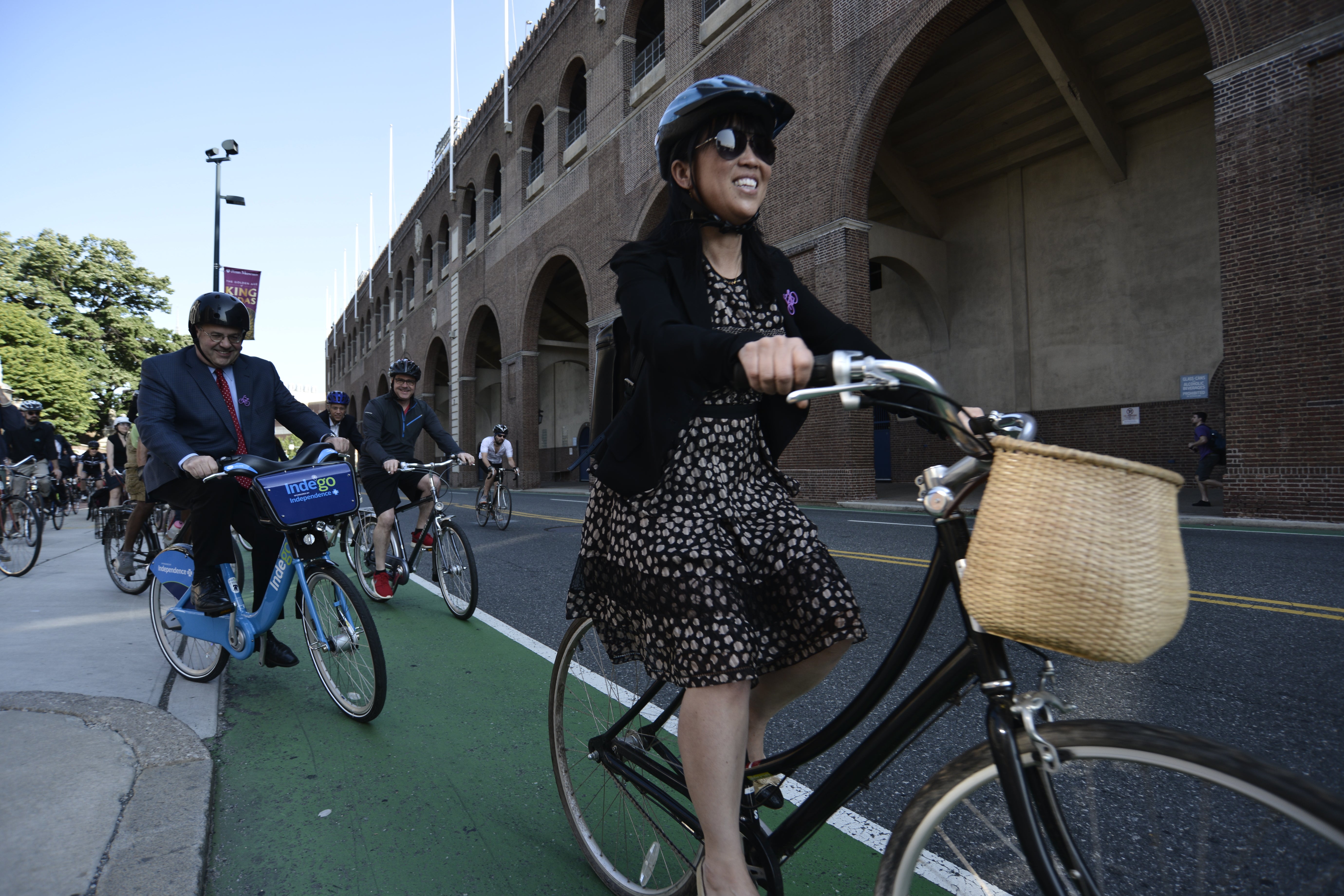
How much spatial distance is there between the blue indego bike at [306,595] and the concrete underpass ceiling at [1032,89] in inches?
643

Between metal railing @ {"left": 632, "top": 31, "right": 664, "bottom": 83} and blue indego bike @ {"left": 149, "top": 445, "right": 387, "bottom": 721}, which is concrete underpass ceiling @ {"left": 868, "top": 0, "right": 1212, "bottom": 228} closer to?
metal railing @ {"left": 632, "top": 31, "right": 664, "bottom": 83}

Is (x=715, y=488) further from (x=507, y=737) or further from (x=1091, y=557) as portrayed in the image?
(x=507, y=737)

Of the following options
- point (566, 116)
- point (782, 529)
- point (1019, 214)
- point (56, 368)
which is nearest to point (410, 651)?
point (782, 529)

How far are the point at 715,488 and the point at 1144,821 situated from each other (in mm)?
935

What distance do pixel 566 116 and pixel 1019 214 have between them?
15.8 m

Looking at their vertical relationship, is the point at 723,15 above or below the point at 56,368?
above

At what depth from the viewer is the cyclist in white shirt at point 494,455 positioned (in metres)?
12.4

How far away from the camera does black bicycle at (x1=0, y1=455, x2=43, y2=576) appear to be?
7.74 metres

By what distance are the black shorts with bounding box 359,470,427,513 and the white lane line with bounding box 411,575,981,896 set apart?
13.5ft

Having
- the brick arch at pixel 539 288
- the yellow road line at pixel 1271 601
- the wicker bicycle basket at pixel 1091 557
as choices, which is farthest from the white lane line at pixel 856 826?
the brick arch at pixel 539 288

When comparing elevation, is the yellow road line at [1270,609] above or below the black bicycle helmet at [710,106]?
below

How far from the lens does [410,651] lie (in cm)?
479

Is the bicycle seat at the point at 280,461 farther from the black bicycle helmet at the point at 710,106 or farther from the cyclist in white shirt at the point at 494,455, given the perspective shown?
the cyclist in white shirt at the point at 494,455

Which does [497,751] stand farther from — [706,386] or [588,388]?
[588,388]
